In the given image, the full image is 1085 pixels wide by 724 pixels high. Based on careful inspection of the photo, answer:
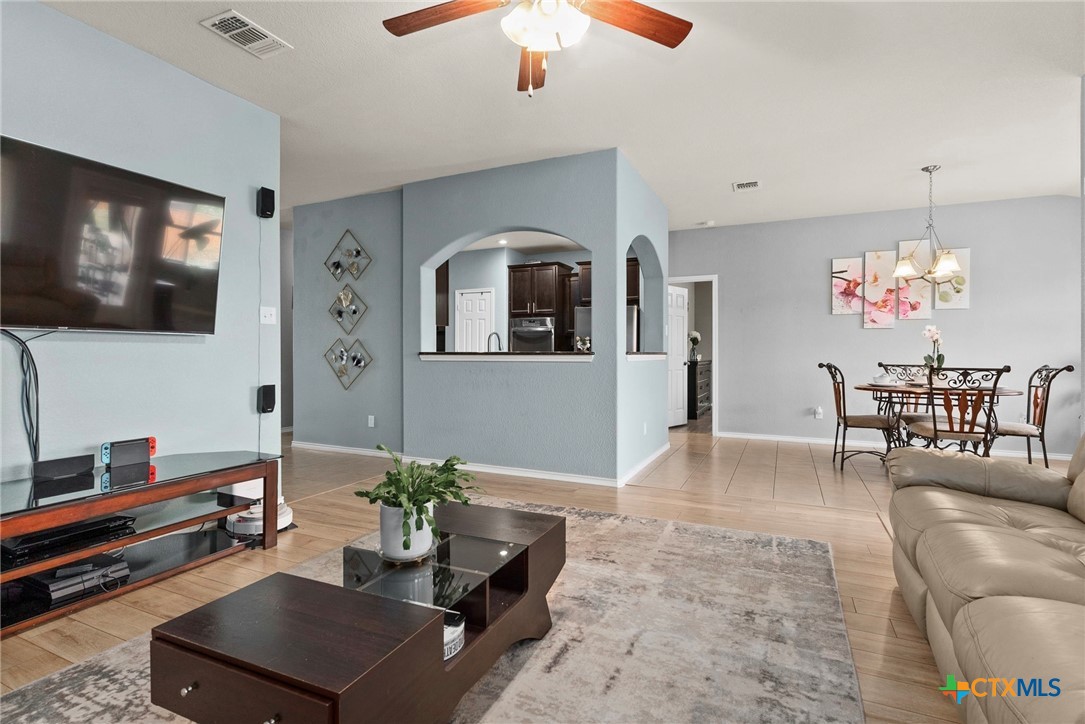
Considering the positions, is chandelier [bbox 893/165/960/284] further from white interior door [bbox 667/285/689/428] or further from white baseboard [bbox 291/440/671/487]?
white baseboard [bbox 291/440/671/487]

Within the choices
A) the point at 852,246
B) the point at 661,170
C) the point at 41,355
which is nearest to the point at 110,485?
the point at 41,355

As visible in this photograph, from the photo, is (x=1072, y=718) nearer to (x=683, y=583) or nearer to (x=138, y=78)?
(x=683, y=583)

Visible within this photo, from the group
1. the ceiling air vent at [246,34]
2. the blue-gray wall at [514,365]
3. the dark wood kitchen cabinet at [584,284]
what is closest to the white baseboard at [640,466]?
the blue-gray wall at [514,365]

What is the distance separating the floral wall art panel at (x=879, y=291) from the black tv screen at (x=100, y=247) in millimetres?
6344

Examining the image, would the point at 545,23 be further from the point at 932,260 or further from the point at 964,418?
the point at 932,260

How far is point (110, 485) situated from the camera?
230 centimetres

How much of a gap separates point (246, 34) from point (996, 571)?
3694 millimetres

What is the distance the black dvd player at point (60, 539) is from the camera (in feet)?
6.78

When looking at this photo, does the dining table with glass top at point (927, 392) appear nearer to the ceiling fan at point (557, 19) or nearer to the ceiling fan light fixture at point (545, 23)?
the ceiling fan at point (557, 19)

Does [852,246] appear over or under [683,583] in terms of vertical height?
over

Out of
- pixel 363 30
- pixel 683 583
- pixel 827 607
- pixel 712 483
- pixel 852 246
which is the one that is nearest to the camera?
pixel 827 607

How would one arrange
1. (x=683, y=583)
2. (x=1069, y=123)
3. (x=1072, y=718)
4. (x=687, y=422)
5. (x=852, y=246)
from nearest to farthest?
1. (x=1072, y=718)
2. (x=683, y=583)
3. (x=1069, y=123)
4. (x=852, y=246)
5. (x=687, y=422)

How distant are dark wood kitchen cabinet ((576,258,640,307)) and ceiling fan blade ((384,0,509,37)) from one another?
5622mm

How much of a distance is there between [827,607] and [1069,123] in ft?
13.0
